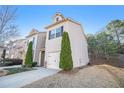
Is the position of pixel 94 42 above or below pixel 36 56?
above

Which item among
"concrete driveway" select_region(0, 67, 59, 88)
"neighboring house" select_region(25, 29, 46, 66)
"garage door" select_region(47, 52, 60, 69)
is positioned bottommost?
"concrete driveway" select_region(0, 67, 59, 88)

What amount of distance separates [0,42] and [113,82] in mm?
6911

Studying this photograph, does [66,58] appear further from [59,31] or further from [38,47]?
[38,47]

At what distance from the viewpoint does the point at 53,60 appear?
8.84 metres

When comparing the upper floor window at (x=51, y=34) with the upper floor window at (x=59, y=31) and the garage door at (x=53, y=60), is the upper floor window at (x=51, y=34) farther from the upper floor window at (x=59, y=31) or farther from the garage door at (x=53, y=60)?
the garage door at (x=53, y=60)

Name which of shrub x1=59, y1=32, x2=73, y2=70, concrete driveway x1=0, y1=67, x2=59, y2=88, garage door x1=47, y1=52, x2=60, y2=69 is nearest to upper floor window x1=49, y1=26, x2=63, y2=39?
garage door x1=47, y1=52, x2=60, y2=69

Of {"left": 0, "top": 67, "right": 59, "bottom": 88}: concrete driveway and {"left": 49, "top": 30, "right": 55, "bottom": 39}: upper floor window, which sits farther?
{"left": 49, "top": 30, "right": 55, "bottom": 39}: upper floor window

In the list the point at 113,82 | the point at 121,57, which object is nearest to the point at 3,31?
the point at 113,82

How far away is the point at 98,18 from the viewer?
22.0 ft

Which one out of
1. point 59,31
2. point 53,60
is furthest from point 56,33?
point 53,60

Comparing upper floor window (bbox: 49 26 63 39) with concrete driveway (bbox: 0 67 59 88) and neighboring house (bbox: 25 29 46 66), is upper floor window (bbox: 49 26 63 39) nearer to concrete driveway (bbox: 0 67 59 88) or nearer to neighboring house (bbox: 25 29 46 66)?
neighboring house (bbox: 25 29 46 66)

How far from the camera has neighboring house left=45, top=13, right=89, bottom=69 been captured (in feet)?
27.0
